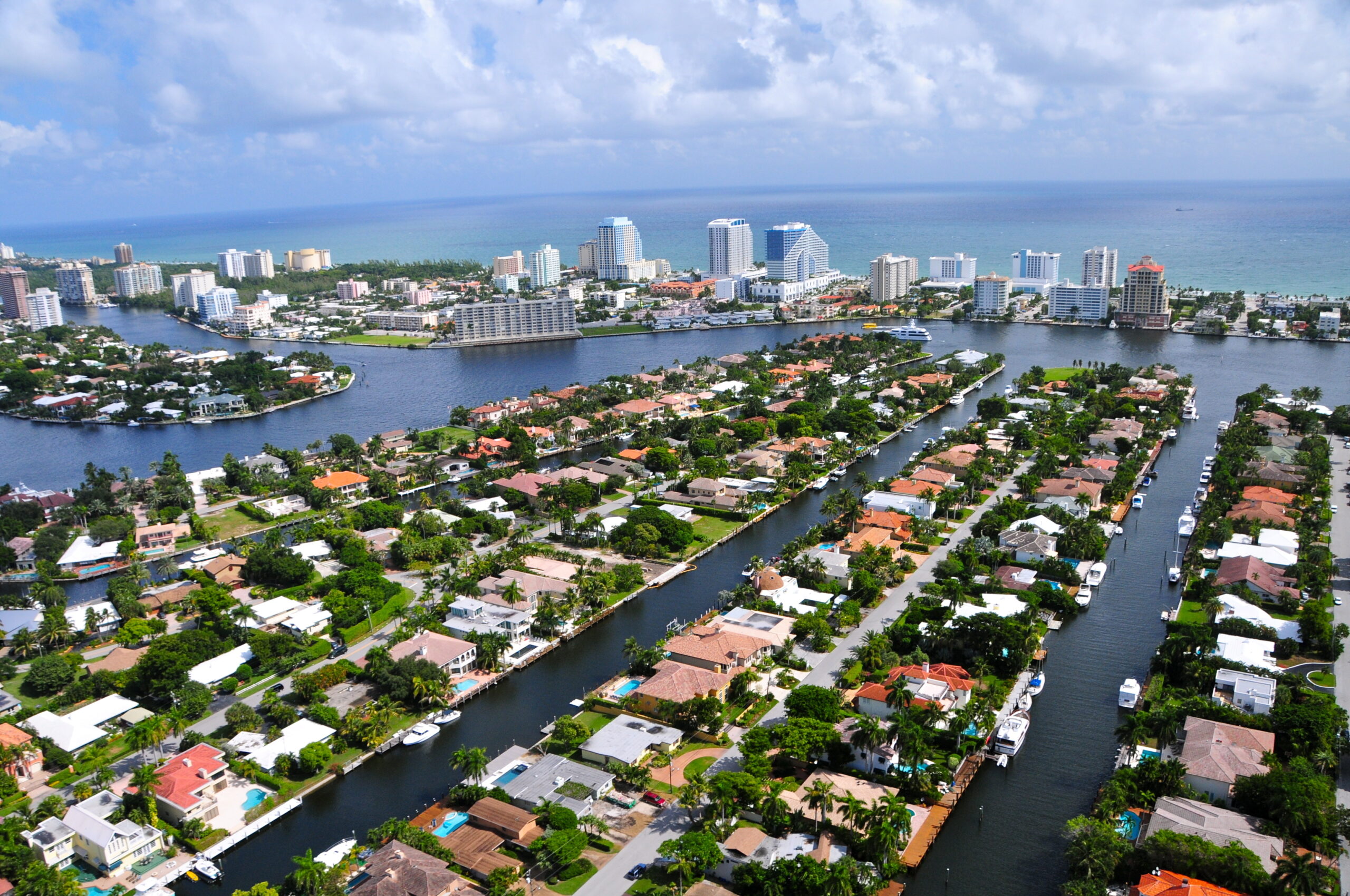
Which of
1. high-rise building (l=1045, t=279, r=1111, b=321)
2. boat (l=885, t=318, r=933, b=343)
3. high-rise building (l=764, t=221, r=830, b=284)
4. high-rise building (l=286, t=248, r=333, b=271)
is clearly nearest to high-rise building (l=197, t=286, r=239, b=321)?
high-rise building (l=286, t=248, r=333, b=271)

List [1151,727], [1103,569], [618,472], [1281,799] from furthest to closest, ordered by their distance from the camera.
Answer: [618,472] < [1103,569] < [1151,727] < [1281,799]

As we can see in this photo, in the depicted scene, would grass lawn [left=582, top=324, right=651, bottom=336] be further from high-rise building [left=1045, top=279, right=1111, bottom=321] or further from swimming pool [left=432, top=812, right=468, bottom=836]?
swimming pool [left=432, top=812, right=468, bottom=836]

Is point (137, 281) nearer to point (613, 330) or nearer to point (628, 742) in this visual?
point (613, 330)

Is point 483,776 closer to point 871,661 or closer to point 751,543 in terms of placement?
point 871,661

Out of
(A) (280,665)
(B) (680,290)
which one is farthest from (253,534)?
(B) (680,290)

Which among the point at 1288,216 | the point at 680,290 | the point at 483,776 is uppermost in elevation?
the point at 1288,216

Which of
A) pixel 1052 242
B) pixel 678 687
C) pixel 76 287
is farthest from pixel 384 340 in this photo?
pixel 1052 242

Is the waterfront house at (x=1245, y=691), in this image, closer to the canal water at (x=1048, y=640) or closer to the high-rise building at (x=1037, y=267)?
the canal water at (x=1048, y=640)
